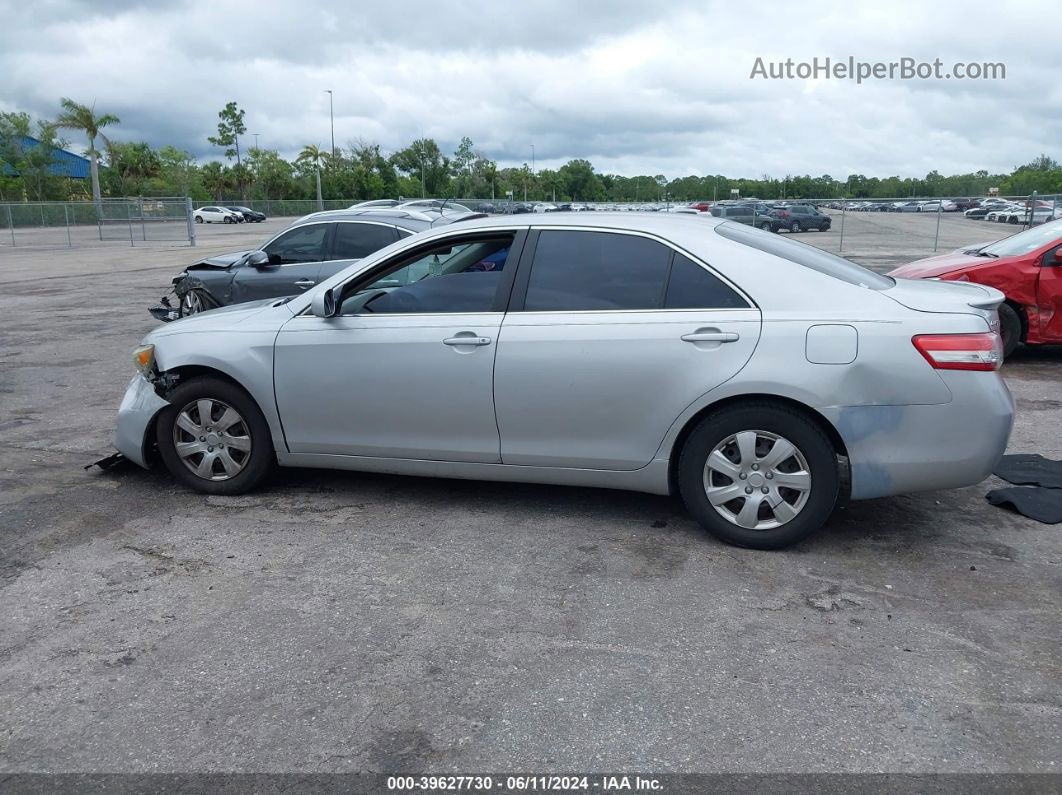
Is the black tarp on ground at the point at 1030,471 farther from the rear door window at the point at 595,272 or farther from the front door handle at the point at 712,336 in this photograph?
the rear door window at the point at 595,272

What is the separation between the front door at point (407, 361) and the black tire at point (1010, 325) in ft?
20.9

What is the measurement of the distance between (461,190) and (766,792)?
8337 cm

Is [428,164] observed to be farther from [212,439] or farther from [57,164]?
[212,439]

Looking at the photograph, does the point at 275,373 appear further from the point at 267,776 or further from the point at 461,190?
the point at 461,190

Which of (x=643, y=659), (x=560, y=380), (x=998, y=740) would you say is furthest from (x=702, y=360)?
(x=998, y=740)

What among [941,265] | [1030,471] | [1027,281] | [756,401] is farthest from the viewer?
[941,265]

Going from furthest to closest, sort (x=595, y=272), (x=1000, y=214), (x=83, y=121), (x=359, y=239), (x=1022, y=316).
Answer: (x=83, y=121) < (x=1000, y=214) < (x=359, y=239) < (x=1022, y=316) < (x=595, y=272)

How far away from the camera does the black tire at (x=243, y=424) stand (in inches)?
208

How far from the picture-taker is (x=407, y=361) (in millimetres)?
4934

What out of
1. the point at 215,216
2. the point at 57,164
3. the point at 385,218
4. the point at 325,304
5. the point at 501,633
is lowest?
the point at 215,216

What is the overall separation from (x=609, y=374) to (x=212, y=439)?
2.42 meters

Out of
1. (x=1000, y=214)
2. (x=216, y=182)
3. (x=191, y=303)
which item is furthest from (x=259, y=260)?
(x=216, y=182)

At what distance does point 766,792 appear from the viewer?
278 cm

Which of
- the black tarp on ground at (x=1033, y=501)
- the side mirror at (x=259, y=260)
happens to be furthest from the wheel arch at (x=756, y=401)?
the side mirror at (x=259, y=260)
